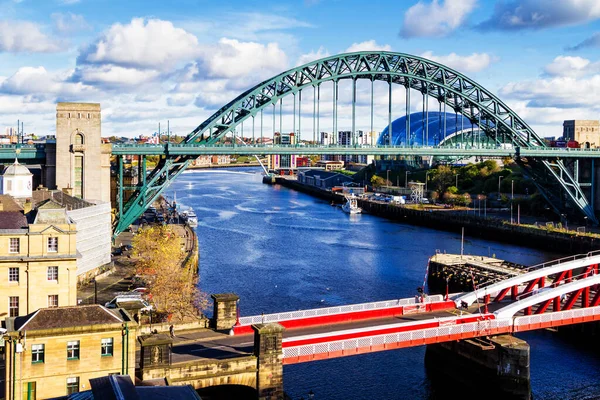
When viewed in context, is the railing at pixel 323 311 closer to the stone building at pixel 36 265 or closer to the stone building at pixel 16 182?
the stone building at pixel 36 265

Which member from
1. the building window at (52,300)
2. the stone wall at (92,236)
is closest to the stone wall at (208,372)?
the building window at (52,300)

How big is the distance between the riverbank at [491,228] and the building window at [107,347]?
154 feet

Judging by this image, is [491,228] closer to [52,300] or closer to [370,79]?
[370,79]

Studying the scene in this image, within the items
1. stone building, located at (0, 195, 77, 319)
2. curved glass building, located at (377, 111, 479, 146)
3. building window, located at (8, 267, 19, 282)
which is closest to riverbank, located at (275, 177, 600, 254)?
curved glass building, located at (377, 111, 479, 146)

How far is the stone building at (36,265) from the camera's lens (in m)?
26.6

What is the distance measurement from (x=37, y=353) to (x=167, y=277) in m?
15.5

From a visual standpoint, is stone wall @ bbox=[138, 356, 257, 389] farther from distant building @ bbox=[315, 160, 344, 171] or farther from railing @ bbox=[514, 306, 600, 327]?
distant building @ bbox=[315, 160, 344, 171]

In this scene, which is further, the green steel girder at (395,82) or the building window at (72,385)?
the green steel girder at (395,82)

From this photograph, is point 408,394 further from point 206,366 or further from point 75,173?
point 75,173

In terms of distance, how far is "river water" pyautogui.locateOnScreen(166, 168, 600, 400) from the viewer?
89.5 feet

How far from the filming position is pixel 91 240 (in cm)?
3881

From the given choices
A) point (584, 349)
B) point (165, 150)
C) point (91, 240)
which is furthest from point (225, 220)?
point (584, 349)

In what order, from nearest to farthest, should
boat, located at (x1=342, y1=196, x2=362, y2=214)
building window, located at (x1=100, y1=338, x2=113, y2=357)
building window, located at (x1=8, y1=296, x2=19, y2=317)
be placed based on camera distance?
building window, located at (x1=100, y1=338, x2=113, y2=357) < building window, located at (x1=8, y1=296, x2=19, y2=317) < boat, located at (x1=342, y1=196, x2=362, y2=214)

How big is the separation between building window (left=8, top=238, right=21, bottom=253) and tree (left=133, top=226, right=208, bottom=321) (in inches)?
272
